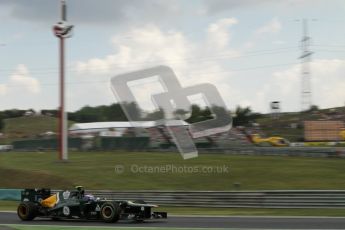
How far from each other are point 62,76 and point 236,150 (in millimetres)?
14646

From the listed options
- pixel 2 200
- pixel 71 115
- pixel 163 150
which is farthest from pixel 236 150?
pixel 71 115

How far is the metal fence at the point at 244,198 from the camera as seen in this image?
64.5 ft

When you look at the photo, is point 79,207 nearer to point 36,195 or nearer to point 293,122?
point 36,195

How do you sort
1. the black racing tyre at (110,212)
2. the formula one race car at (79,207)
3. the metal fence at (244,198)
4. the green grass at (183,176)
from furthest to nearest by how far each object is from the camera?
the green grass at (183,176) → the metal fence at (244,198) → the formula one race car at (79,207) → the black racing tyre at (110,212)

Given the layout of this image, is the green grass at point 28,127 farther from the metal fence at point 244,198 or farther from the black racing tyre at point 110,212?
the black racing tyre at point 110,212

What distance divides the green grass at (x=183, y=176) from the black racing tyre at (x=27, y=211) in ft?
32.8

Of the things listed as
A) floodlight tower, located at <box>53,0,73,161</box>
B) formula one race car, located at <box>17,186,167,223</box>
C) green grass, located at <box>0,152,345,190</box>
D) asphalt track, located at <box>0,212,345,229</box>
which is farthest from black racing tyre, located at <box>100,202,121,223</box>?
floodlight tower, located at <box>53,0,73,161</box>

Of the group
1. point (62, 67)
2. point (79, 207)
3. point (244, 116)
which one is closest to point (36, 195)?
point (79, 207)

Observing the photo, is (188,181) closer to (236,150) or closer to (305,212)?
(305,212)

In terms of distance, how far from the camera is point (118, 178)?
2858 centimetres

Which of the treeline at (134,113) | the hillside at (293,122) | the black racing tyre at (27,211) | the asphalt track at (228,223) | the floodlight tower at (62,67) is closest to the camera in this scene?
the asphalt track at (228,223)

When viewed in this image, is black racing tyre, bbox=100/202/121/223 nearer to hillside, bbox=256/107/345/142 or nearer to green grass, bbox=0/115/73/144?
hillside, bbox=256/107/345/142

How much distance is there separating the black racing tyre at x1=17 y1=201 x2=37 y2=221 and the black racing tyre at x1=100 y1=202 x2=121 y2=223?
244 cm

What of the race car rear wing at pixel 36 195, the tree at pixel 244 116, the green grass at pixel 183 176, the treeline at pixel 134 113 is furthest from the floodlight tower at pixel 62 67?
the tree at pixel 244 116
